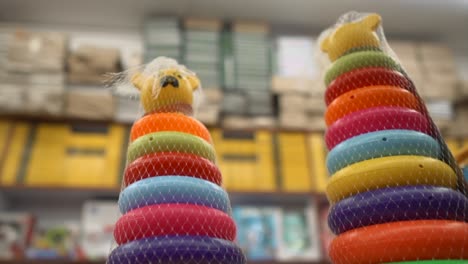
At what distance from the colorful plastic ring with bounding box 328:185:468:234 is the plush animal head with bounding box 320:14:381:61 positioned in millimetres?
388

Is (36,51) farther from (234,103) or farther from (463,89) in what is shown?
(463,89)

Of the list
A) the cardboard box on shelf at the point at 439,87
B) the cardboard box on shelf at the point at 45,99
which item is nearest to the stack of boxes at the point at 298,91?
the cardboard box on shelf at the point at 439,87

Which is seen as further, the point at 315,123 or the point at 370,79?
the point at 315,123

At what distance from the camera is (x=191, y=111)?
1.05 meters

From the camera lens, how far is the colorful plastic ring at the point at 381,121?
86 cm

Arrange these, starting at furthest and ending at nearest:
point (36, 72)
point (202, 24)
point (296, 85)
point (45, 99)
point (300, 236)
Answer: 1. point (202, 24)
2. point (296, 85)
3. point (36, 72)
4. point (45, 99)
5. point (300, 236)

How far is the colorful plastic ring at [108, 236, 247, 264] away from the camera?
74cm

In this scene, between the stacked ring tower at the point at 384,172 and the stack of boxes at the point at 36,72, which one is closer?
the stacked ring tower at the point at 384,172

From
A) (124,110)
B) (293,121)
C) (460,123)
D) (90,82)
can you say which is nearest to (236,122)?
(293,121)

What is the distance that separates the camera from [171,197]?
81cm

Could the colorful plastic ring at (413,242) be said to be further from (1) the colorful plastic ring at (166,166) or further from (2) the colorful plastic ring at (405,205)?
(1) the colorful plastic ring at (166,166)

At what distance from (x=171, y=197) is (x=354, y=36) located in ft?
1.85

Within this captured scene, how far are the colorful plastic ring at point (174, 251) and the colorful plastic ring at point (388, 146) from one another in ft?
0.99

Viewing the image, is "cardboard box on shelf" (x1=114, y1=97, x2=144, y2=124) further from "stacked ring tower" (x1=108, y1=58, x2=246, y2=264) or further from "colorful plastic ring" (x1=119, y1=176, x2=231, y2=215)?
"colorful plastic ring" (x1=119, y1=176, x2=231, y2=215)
